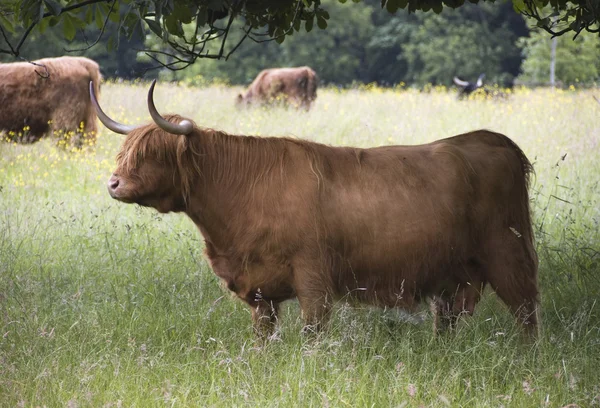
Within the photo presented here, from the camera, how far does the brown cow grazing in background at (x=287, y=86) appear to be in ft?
69.3

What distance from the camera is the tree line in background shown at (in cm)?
4081

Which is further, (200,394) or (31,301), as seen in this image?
(31,301)

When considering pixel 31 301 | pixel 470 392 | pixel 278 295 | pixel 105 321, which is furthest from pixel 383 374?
pixel 31 301

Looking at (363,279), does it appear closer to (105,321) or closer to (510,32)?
(105,321)

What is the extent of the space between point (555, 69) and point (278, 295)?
33497mm

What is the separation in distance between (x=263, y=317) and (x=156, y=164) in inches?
42.0

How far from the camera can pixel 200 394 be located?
411cm

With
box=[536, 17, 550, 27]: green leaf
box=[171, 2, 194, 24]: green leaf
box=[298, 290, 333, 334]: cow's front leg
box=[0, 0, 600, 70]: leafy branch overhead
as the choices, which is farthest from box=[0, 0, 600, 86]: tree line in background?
box=[298, 290, 333, 334]: cow's front leg

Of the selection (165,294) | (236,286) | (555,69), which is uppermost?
(236,286)

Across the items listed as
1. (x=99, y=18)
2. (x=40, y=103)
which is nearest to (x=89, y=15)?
(x=99, y=18)

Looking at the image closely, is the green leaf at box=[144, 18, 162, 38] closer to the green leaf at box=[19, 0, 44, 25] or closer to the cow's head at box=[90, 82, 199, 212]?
the cow's head at box=[90, 82, 199, 212]

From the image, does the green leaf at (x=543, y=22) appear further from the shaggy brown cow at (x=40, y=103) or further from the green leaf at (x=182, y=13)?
the shaggy brown cow at (x=40, y=103)

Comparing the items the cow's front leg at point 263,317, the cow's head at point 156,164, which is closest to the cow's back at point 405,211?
the cow's front leg at point 263,317

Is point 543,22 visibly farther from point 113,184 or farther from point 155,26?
point 113,184
